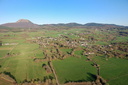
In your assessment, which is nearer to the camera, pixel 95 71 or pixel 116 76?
pixel 116 76

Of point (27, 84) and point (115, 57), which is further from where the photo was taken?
point (115, 57)

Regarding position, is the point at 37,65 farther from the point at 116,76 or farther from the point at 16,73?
the point at 116,76

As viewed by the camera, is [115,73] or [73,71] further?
[73,71]

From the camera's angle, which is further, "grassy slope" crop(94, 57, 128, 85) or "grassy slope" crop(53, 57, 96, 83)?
"grassy slope" crop(53, 57, 96, 83)

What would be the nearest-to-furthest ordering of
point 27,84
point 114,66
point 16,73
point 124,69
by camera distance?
point 27,84 → point 16,73 → point 124,69 → point 114,66

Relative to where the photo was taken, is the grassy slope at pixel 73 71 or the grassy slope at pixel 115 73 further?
the grassy slope at pixel 73 71

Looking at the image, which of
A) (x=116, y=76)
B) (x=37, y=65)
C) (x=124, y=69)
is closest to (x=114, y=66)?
(x=124, y=69)

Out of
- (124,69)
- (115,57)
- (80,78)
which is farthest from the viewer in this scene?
(115,57)

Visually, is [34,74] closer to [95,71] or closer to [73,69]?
[73,69]

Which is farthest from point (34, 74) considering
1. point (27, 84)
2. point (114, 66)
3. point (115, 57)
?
point (115, 57)
